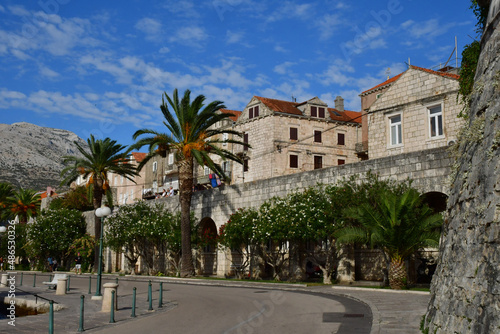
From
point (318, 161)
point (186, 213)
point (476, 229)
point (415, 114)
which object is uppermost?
point (318, 161)

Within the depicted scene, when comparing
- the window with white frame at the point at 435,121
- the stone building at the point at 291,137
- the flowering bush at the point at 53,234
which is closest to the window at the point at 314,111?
the stone building at the point at 291,137

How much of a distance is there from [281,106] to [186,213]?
23.5m

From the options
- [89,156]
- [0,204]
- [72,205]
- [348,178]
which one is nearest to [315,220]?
[348,178]

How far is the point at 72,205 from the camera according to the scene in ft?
210

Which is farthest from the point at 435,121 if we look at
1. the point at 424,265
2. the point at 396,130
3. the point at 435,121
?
the point at 424,265

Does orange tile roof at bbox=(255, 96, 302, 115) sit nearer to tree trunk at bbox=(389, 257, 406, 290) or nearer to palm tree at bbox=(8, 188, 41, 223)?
tree trunk at bbox=(389, 257, 406, 290)

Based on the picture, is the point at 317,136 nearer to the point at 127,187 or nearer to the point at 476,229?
the point at 127,187

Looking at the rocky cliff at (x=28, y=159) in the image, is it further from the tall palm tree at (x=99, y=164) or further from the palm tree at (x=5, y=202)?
the tall palm tree at (x=99, y=164)

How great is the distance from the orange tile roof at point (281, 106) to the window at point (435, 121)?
21.4m

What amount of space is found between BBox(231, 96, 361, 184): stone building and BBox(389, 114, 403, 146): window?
16448 mm

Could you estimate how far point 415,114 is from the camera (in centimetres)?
3222

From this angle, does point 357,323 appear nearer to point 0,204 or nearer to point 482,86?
point 482,86

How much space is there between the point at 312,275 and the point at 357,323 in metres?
20.9

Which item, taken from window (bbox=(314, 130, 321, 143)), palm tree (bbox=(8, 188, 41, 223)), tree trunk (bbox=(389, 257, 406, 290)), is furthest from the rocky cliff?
tree trunk (bbox=(389, 257, 406, 290))
